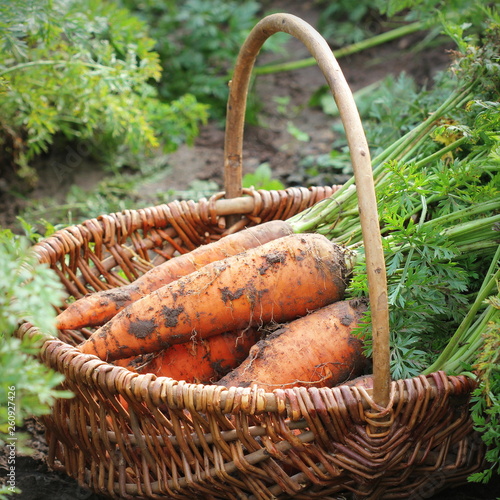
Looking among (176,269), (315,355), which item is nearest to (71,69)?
(176,269)

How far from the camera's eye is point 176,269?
1714 millimetres

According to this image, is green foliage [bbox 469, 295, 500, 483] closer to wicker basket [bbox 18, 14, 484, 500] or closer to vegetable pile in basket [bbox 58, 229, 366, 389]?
wicker basket [bbox 18, 14, 484, 500]

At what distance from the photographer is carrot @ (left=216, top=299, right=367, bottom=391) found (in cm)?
145

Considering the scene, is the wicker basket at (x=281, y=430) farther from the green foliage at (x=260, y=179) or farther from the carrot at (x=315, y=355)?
the green foliage at (x=260, y=179)

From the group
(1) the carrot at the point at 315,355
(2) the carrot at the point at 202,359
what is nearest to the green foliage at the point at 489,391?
(1) the carrot at the point at 315,355

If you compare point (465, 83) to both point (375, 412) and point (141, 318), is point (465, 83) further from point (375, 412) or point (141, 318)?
point (141, 318)

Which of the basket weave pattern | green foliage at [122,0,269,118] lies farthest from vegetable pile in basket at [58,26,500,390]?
green foliage at [122,0,269,118]

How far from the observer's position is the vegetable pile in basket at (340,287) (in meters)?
1.31

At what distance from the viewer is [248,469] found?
1.14m

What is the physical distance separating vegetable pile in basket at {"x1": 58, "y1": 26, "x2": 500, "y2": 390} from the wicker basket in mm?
165

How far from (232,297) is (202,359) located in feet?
0.67

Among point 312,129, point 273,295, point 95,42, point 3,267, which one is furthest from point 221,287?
point 312,129

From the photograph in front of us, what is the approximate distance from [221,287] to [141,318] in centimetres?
23

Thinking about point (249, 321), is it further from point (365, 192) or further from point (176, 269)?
point (365, 192)
